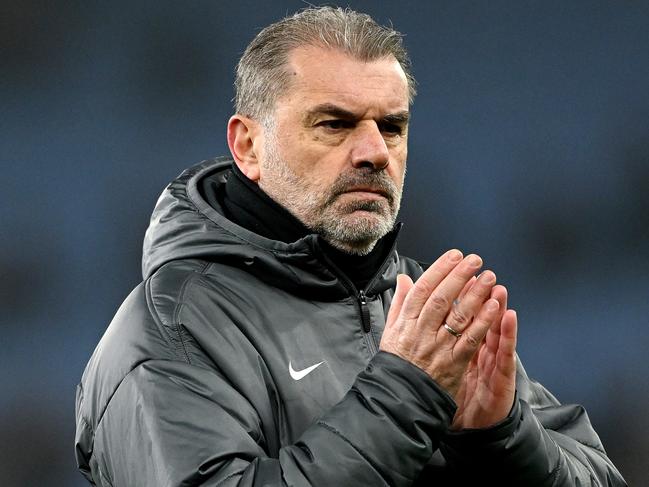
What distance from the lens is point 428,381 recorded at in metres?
1.40

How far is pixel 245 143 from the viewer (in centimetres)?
180

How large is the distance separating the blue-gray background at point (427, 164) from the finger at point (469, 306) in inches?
83.1

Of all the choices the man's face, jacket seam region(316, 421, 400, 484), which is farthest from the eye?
jacket seam region(316, 421, 400, 484)

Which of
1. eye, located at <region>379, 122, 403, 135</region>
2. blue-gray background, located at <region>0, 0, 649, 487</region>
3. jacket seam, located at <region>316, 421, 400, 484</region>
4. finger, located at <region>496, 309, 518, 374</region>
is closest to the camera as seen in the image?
jacket seam, located at <region>316, 421, 400, 484</region>

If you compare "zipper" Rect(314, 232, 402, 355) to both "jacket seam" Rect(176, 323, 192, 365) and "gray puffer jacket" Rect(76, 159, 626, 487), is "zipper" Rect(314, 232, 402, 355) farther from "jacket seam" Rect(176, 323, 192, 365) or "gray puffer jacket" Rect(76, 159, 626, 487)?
"jacket seam" Rect(176, 323, 192, 365)

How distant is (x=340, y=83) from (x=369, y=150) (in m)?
0.11

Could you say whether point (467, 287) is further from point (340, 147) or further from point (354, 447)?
point (340, 147)

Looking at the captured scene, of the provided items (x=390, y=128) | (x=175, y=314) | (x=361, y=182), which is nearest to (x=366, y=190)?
(x=361, y=182)

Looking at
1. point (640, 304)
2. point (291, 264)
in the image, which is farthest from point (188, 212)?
point (640, 304)

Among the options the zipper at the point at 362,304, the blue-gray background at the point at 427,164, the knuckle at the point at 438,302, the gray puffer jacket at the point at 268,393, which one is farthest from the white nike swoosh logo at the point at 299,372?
the blue-gray background at the point at 427,164

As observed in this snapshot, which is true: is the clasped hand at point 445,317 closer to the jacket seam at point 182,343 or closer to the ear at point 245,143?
the jacket seam at point 182,343

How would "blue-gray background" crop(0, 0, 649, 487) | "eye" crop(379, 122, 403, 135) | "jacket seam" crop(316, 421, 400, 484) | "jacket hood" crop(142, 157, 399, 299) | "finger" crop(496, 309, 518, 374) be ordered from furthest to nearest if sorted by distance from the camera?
"blue-gray background" crop(0, 0, 649, 487), "eye" crop(379, 122, 403, 135), "jacket hood" crop(142, 157, 399, 299), "finger" crop(496, 309, 518, 374), "jacket seam" crop(316, 421, 400, 484)

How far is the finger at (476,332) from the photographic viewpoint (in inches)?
55.8

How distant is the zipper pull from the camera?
165 cm
